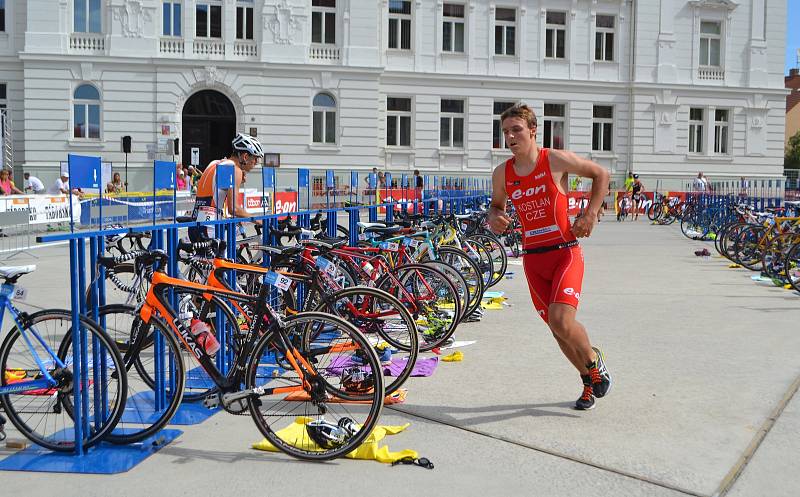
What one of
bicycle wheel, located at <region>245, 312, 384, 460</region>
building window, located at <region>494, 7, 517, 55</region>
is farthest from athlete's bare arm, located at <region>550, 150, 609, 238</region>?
building window, located at <region>494, 7, 517, 55</region>

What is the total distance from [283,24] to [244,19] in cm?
162

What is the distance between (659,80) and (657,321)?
111ft

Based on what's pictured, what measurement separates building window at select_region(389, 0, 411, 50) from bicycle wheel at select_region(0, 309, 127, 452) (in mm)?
34956

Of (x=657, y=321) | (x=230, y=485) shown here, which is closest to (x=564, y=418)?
(x=230, y=485)

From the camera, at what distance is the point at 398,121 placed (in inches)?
1560

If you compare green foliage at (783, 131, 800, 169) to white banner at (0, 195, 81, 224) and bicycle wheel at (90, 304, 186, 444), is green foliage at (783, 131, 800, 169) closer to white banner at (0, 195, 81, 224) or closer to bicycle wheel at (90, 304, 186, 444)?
white banner at (0, 195, 81, 224)

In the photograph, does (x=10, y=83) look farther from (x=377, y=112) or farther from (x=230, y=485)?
(x=230, y=485)

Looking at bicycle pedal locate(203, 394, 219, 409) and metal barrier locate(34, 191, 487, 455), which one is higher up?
metal barrier locate(34, 191, 487, 455)

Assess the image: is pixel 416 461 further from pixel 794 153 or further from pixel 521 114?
pixel 794 153

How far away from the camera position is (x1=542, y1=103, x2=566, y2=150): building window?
4141 cm

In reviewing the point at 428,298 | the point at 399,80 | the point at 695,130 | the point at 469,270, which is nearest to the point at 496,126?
the point at 399,80

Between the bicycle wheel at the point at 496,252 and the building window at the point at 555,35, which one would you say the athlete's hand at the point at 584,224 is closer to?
the bicycle wheel at the point at 496,252

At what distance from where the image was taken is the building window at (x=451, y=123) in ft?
131

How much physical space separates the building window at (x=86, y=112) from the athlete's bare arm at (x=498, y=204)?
32.2 metres
